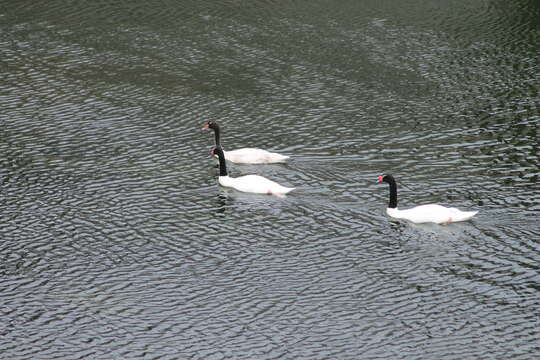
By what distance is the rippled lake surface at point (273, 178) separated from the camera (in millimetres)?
24703

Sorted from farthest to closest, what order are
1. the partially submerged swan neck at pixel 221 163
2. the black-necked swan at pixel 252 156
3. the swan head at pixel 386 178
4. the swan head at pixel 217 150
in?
the black-necked swan at pixel 252 156, the swan head at pixel 217 150, the partially submerged swan neck at pixel 221 163, the swan head at pixel 386 178

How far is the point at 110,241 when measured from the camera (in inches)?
1164

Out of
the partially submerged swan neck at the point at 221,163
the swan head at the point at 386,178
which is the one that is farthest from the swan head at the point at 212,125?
the swan head at the point at 386,178

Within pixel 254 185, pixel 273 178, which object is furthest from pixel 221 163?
pixel 273 178

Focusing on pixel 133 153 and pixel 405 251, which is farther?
pixel 133 153

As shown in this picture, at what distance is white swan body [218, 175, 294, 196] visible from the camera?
32875mm

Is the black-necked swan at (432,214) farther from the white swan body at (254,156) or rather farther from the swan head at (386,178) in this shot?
the white swan body at (254,156)

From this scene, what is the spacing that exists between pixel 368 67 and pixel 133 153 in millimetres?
15173

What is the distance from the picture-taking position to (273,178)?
34.6m

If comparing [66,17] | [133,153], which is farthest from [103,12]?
[133,153]

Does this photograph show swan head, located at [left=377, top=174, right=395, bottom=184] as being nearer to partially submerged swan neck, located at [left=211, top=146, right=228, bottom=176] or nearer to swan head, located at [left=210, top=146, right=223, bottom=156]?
partially submerged swan neck, located at [left=211, top=146, right=228, bottom=176]

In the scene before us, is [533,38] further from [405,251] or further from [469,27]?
[405,251]

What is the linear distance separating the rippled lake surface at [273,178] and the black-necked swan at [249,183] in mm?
423

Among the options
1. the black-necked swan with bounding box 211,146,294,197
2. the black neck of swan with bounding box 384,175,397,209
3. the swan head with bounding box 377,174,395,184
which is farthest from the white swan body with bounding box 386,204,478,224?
the black-necked swan with bounding box 211,146,294,197
